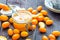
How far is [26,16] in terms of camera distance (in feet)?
2.83

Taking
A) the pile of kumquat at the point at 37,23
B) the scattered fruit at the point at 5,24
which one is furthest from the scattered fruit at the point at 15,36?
the scattered fruit at the point at 5,24

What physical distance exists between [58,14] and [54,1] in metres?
0.08

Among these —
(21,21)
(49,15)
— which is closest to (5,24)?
(21,21)

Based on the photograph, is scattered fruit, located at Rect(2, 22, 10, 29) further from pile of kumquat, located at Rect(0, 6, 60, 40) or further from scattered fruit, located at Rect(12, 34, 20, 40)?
scattered fruit, located at Rect(12, 34, 20, 40)

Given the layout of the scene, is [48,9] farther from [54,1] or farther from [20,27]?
[20,27]

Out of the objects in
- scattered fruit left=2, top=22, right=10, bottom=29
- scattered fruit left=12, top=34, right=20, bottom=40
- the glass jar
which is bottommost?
scattered fruit left=12, top=34, right=20, bottom=40

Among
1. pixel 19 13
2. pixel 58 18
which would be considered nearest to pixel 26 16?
pixel 19 13

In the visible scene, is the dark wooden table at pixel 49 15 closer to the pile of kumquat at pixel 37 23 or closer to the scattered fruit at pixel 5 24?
the pile of kumquat at pixel 37 23

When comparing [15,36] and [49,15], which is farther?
[49,15]

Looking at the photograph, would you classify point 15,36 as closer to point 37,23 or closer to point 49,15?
point 37,23

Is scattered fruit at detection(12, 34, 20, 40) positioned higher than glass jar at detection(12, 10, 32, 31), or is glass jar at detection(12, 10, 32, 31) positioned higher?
glass jar at detection(12, 10, 32, 31)

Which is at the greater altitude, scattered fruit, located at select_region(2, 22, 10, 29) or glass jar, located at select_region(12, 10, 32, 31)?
glass jar, located at select_region(12, 10, 32, 31)

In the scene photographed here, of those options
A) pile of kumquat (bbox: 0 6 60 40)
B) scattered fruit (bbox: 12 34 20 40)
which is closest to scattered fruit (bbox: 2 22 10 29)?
pile of kumquat (bbox: 0 6 60 40)

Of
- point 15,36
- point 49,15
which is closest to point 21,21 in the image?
point 15,36
